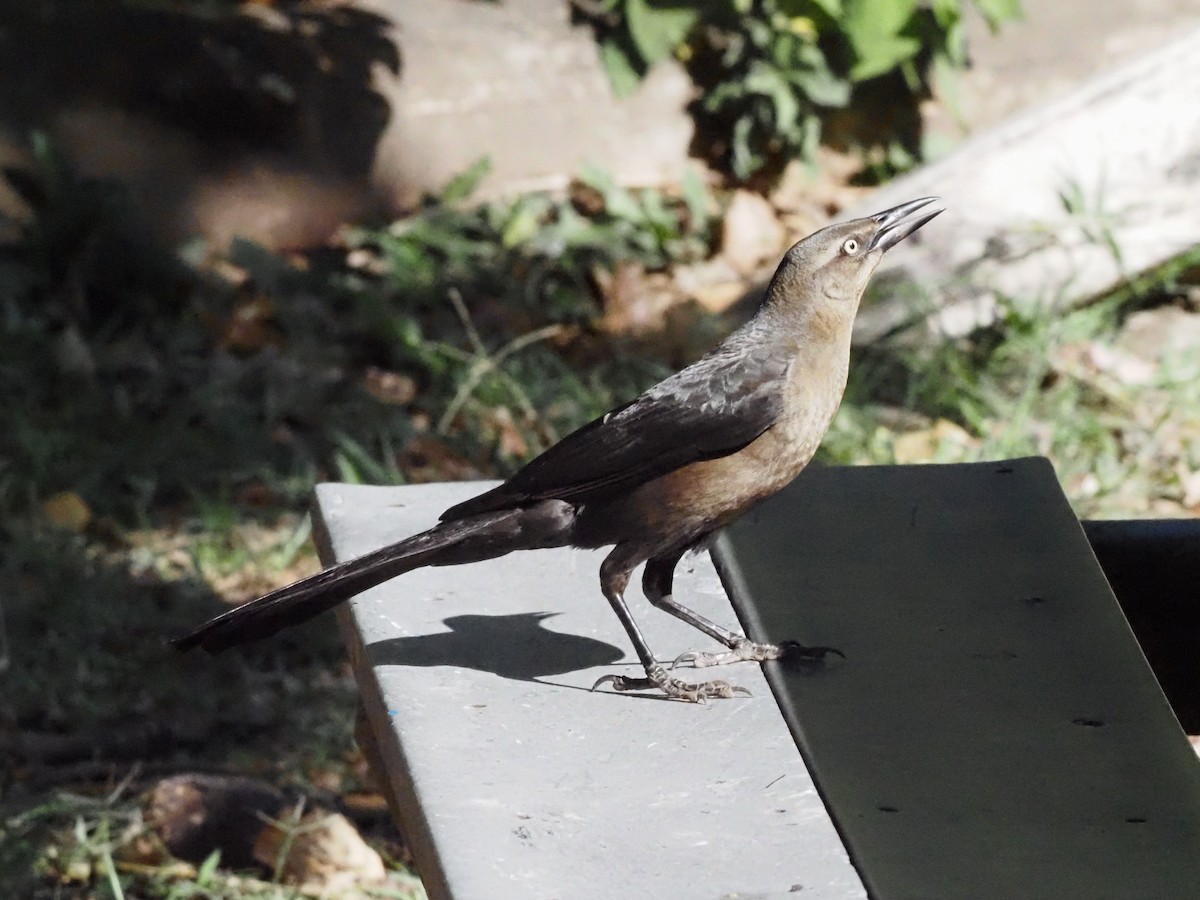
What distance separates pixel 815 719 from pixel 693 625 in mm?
389

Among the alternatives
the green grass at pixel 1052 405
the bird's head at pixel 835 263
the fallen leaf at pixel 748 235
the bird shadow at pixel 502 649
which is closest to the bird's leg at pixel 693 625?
the bird shadow at pixel 502 649

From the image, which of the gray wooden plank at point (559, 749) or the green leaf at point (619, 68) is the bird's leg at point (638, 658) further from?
the green leaf at point (619, 68)

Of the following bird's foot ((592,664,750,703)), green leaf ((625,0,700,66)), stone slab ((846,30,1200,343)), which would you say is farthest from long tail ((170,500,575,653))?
green leaf ((625,0,700,66))

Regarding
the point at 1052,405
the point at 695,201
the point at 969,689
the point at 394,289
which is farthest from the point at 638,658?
the point at 695,201

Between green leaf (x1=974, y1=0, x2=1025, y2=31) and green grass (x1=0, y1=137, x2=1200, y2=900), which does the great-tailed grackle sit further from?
green leaf (x1=974, y1=0, x2=1025, y2=31)

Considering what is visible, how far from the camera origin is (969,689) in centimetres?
270

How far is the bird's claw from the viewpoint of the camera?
2836 mm

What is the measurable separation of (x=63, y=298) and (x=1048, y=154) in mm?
3454

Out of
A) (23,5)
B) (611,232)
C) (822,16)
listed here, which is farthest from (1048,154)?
(23,5)

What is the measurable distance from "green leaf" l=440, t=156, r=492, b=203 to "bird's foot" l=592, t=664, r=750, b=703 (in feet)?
12.5

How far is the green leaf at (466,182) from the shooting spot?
6.34m

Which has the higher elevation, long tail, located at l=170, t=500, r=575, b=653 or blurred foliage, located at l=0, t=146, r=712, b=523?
long tail, located at l=170, t=500, r=575, b=653

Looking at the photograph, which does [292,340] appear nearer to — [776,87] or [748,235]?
[748,235]

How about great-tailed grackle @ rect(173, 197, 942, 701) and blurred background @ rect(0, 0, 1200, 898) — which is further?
blurred background @ rect(0, 0, 1200, 898)
